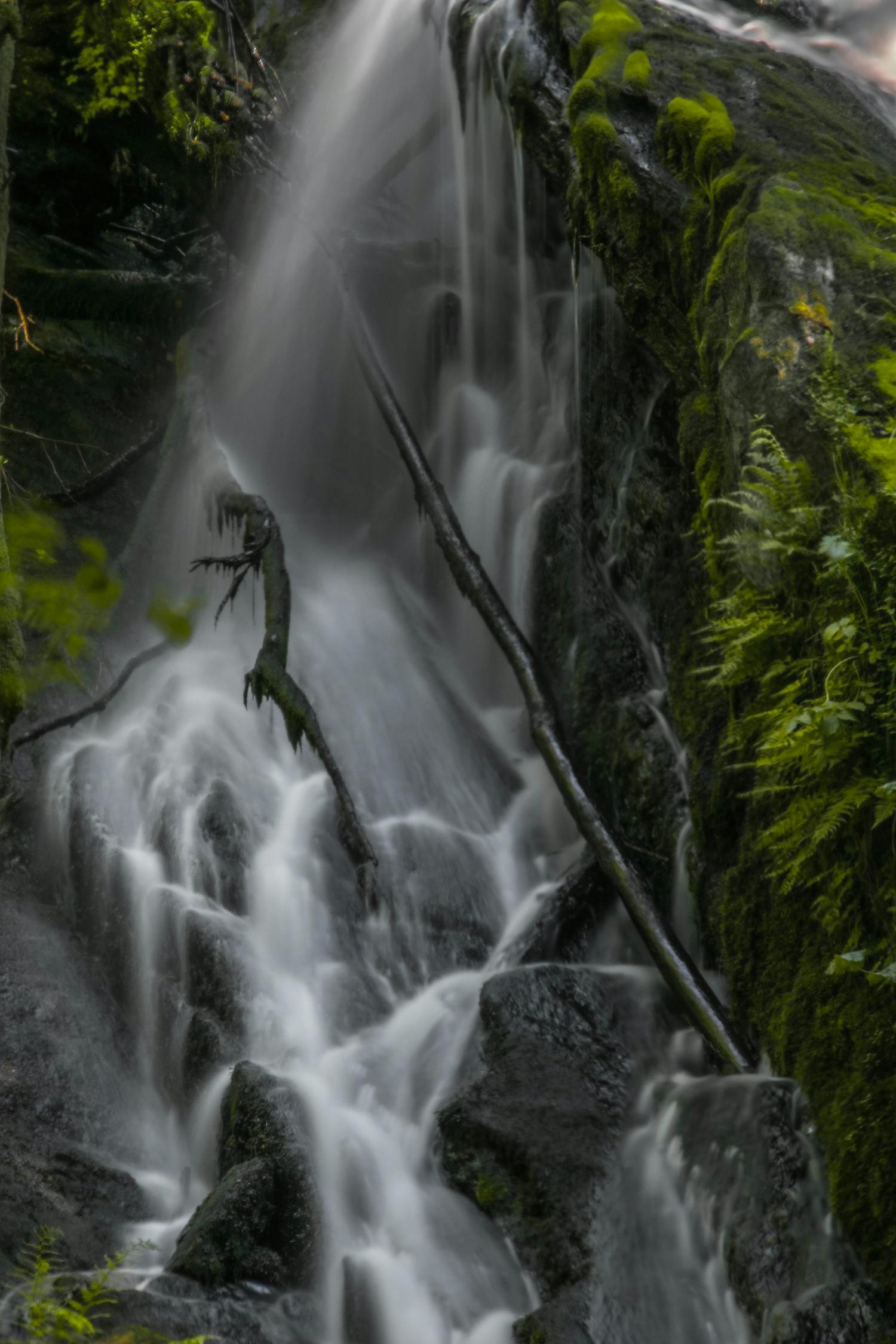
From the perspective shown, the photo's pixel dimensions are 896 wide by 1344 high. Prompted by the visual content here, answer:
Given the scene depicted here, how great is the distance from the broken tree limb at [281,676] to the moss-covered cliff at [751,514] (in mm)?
1660

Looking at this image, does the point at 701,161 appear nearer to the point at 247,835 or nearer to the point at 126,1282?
the point at 247,835

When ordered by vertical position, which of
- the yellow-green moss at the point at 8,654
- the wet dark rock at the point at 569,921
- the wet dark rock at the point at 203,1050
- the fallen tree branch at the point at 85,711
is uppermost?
the yellow-green moss at the point at 8,654

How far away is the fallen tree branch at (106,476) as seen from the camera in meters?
9.08

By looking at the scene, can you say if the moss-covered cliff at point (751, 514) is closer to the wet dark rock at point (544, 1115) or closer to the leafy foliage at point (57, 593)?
the wet dark rock at point (544, 1115)

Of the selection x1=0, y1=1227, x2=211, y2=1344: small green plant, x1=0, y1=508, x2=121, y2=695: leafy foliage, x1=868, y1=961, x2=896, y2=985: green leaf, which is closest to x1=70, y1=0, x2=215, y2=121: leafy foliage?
x1=0, y1=508, x2=121, y2=695: leafy foliage

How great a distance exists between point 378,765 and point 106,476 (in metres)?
3.89

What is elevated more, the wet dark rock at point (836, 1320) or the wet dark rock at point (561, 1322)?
the wet dark rock at point (836, 1320)

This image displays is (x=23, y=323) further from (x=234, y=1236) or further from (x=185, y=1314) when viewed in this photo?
(x=185, y=1314)

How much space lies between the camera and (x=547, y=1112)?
16.3ft

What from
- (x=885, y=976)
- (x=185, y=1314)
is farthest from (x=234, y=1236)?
(x=885, y=976)

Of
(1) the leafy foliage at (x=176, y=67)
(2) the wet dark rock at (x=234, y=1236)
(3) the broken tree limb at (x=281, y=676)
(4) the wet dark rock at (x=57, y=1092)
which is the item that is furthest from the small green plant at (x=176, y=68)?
(2) the wet dark rock at (x=234, y=1236)

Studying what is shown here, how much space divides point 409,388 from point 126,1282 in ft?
28.8

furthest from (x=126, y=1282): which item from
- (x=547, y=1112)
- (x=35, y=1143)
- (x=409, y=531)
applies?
(x=409, y=531)

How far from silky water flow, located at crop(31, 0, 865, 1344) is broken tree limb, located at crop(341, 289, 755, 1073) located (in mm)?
341
